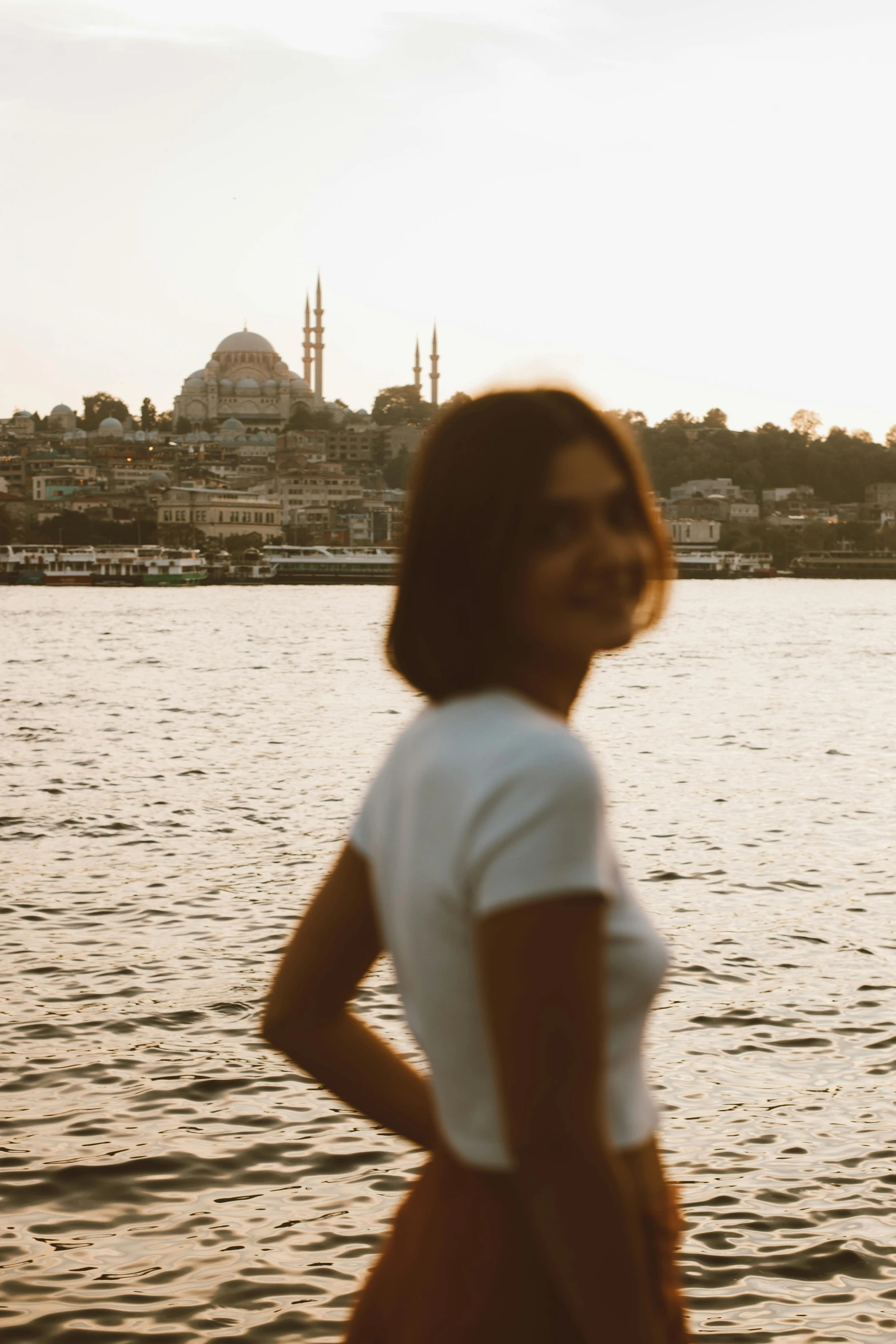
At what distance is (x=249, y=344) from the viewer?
17638cm

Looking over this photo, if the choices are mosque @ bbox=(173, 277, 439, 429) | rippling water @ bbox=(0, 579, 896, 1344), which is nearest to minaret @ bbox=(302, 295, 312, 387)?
mosque @ bbox=(173, 277, 439, 429)

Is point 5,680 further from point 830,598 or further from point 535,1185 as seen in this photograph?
point 830,598

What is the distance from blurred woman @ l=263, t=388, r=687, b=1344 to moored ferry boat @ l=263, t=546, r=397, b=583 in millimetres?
106665

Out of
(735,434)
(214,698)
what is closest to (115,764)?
(214,698)

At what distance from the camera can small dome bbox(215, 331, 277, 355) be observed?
176 metres

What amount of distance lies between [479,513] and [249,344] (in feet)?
591

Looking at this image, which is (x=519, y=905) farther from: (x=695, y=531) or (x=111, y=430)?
(x=111, y=430)

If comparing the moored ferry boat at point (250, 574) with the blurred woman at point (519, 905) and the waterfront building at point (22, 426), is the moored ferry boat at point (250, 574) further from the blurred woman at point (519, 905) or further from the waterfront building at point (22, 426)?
the blurred woman at point (519, 905)

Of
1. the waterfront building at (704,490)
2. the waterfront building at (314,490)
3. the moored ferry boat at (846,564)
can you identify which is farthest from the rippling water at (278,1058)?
the waterfront building at (704,490)

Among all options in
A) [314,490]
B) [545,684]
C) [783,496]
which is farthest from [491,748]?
[783,496]

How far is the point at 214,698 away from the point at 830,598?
77.1 meters

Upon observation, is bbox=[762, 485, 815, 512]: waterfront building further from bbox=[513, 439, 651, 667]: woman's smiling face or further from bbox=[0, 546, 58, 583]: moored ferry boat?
bbox=[513, 439, 651, 667]: woman's smiling face

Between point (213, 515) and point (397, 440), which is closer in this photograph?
point (213, 515)

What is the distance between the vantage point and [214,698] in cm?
2798
